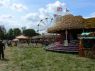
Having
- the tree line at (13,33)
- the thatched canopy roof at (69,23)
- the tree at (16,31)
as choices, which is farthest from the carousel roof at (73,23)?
the tree at (16,31)

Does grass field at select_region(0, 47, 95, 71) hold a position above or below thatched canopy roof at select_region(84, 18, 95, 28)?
below

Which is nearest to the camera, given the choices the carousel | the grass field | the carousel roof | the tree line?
the grass field

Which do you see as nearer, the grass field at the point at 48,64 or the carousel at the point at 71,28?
the grass field at the point at 48,64

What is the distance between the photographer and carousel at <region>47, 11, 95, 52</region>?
3464 centimetres

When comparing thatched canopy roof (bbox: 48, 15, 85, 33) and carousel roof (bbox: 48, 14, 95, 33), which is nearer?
carousel roof (bbox: 48, 14, 95, 33)

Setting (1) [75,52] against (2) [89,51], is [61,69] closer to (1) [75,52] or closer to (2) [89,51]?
(2) [89,51]

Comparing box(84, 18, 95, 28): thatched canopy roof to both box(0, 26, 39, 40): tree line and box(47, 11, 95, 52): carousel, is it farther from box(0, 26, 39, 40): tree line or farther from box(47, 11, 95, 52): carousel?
box(0, 26, 39, 40): tree line

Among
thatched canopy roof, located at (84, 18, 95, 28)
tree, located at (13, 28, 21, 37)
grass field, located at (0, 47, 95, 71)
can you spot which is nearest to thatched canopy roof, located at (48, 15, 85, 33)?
thatched canopy roof, located at (84, 18, 95, 28)

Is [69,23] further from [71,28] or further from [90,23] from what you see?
[90,23]

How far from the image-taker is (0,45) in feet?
84.0

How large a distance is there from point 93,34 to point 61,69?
1155 cm

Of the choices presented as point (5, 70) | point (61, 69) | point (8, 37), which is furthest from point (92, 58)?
point (8, 37)

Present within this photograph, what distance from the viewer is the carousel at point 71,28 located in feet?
114

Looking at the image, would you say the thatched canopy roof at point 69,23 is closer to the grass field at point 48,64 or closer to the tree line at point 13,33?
the grass field at point 48,64
